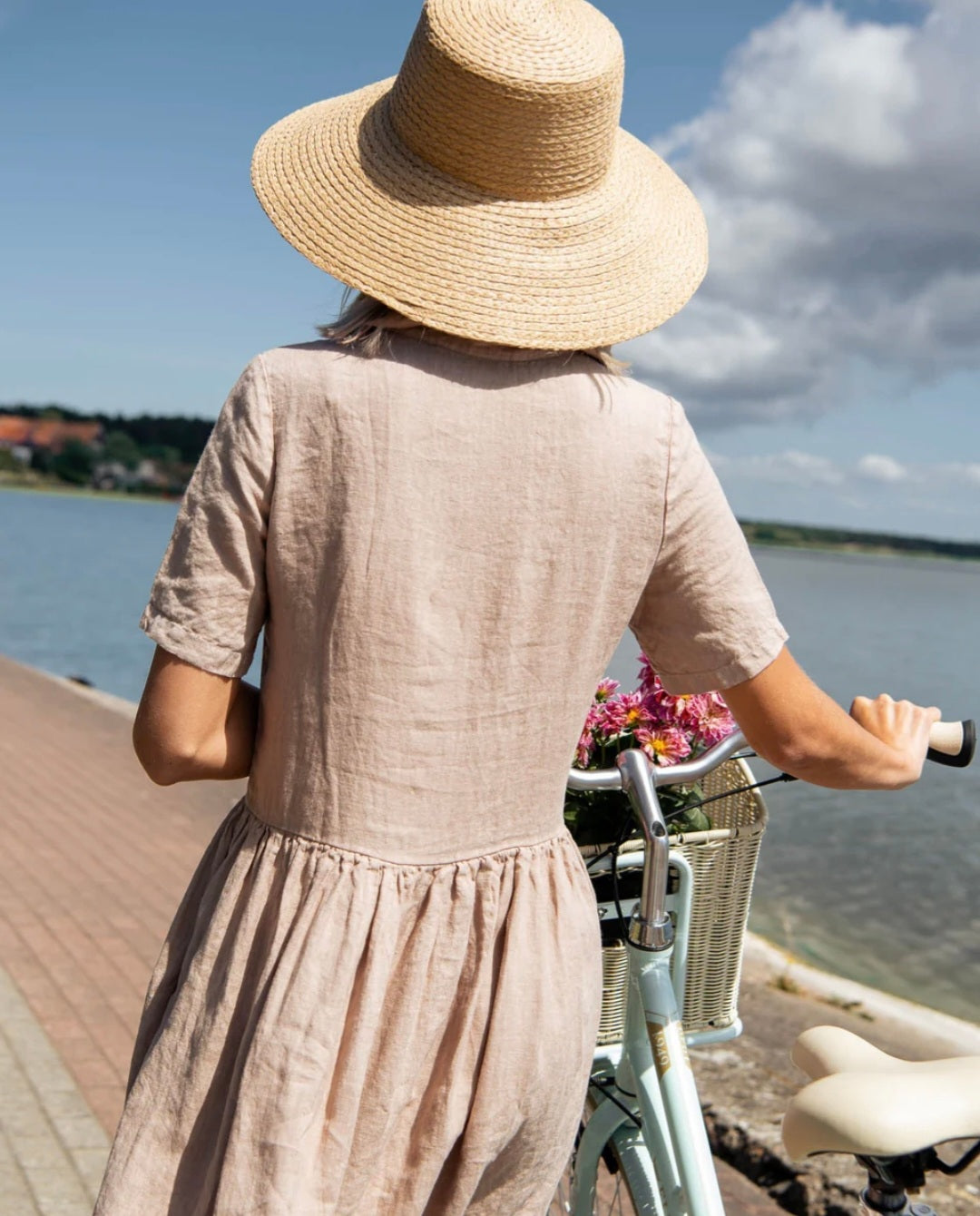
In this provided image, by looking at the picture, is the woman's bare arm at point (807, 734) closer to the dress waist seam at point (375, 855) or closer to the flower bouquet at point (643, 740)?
the dress waist seam at point (375, 855)

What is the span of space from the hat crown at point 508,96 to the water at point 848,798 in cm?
686

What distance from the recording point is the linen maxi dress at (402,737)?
59.2 inches

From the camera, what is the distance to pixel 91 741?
10750 mm

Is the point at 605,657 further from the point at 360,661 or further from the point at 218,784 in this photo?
the point at 218,784

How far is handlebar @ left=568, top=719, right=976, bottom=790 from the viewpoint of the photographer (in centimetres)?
194

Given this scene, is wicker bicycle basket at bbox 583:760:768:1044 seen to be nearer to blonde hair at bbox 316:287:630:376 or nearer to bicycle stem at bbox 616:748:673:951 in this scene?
bicycle stem at bbox 616:748:673:951

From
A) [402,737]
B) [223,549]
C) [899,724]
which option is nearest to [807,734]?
[899,724]

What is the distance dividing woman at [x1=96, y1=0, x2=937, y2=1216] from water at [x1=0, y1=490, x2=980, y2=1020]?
255 inches

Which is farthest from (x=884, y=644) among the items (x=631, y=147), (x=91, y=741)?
(x=631, y=147)

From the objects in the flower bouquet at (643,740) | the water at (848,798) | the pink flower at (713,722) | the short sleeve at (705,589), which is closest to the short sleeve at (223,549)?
the short sleeve at (705,589)

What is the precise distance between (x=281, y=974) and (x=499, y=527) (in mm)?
584

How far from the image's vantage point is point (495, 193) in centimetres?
155

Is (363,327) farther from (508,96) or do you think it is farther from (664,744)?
(664,744)

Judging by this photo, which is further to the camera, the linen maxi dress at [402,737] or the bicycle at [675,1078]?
the bicycle at [675,1078]
